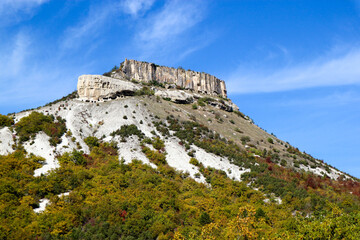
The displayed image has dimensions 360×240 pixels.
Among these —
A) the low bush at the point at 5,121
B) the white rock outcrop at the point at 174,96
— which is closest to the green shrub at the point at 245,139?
the white rock outcrop at the point at 174,96

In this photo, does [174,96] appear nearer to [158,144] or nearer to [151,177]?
[158,144]

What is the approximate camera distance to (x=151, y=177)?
33.7 meters

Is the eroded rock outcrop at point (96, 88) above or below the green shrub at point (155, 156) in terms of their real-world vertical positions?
above

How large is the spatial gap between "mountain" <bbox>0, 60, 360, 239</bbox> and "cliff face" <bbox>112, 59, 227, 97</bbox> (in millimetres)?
13182

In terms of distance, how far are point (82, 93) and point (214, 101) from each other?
98.7 ft

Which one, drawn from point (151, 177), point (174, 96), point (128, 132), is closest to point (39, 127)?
point (128, 132)

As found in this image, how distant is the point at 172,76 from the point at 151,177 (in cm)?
5076

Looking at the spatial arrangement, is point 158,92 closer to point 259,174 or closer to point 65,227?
point 259,174

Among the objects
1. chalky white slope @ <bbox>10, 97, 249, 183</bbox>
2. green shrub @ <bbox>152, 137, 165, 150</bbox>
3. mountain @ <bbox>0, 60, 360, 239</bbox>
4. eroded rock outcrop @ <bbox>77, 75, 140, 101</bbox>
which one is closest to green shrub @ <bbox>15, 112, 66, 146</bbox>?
mountain @ <bbox>0, 60, 360, 239</bbox>

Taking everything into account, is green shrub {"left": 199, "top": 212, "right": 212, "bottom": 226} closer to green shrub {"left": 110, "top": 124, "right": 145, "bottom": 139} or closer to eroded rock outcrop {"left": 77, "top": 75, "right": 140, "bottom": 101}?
green shrub {"left": 110, "top": 124, "right": 145, "bottom": 139}

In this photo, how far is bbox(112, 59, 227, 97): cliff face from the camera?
2946 inches

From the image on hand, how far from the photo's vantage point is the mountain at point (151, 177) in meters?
24.4

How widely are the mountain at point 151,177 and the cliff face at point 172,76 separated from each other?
1318 centimetres

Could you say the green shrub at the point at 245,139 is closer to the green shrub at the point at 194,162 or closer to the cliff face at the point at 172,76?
the green shrub at the point at 194,162
